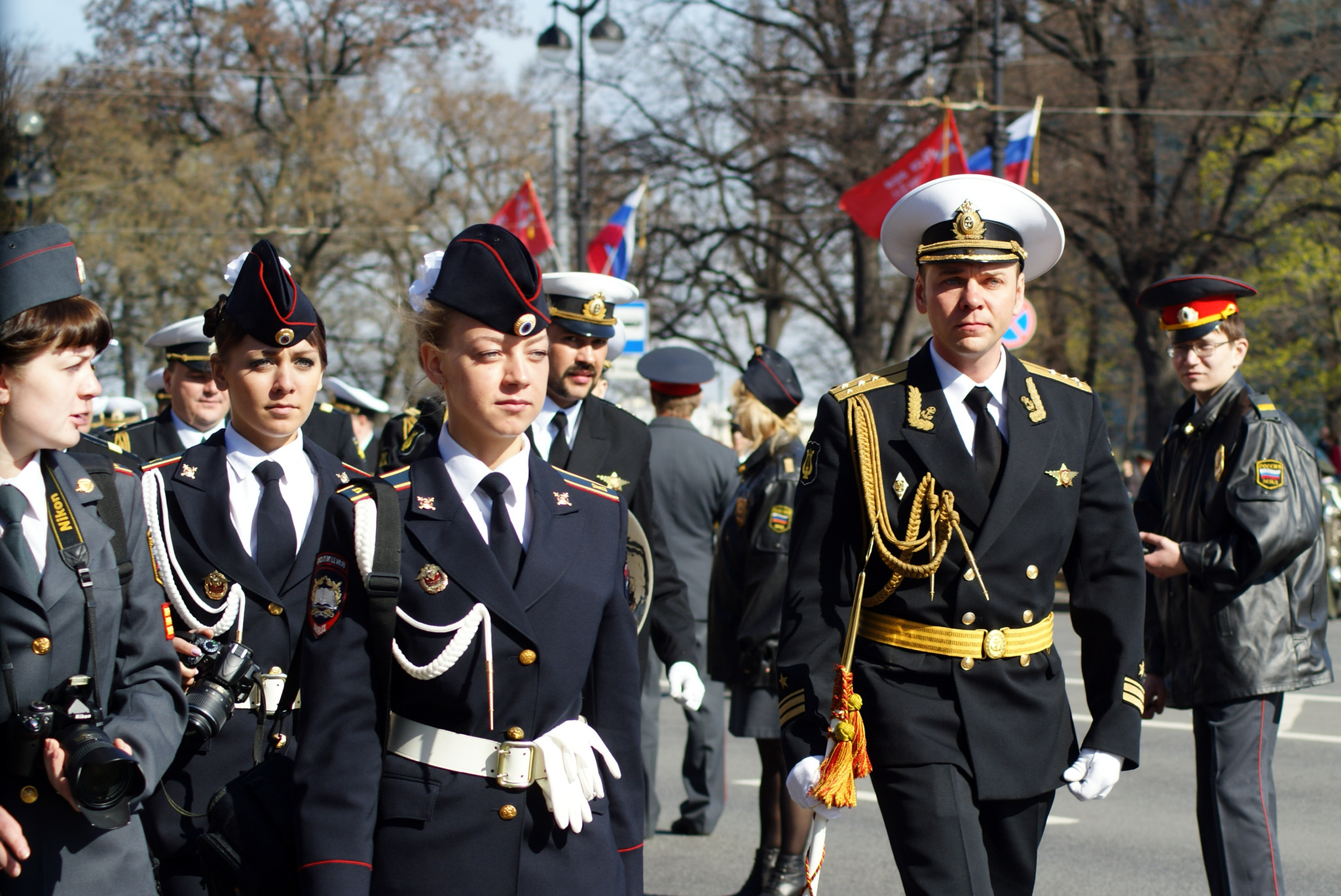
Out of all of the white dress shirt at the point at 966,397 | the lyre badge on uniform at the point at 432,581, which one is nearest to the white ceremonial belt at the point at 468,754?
the lyre badge on uniform at the point at 432,581

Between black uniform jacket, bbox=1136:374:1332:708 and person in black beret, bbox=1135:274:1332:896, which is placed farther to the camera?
black uniform jacket, bbox=1136:374:1332:708

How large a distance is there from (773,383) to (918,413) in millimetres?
3296

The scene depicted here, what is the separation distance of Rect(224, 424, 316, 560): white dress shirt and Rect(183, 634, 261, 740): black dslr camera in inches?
16.7

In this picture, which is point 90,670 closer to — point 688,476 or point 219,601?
point 219,601

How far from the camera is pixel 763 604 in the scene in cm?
650

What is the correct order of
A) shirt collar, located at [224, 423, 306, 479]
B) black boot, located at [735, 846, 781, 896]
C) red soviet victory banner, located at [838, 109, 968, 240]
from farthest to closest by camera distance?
red soviet victory banner, located at [838, 109, 968, 240] < black boot, located at [735, 846, 781, 896] < shirt collar, located at [224, 423, 306, 479]

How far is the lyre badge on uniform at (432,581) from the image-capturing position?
2.80 meters

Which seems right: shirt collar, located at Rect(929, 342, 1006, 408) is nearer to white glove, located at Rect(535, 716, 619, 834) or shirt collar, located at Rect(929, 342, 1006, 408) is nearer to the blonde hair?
white glove, located at Rect(535, 716, 619, 834)

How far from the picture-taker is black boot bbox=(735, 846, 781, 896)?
6168 mm

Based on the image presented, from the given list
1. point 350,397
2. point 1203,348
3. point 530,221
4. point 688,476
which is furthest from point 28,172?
point 1203,348

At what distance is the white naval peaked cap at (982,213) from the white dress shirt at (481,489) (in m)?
1.34

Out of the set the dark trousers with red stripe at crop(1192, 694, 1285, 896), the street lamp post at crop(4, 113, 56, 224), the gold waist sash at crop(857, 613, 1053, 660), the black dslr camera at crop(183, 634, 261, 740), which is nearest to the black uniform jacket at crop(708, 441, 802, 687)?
the dark trousers with red stripe at crop(1192, 694, 1285, 896)

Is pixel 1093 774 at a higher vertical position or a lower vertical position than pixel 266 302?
lower

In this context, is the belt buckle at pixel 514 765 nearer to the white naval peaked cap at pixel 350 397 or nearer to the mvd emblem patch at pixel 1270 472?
the mvd emblem patch at pixel 1270 472
